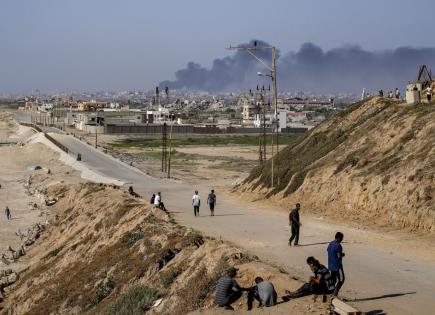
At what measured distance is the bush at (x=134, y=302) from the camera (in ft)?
55.3

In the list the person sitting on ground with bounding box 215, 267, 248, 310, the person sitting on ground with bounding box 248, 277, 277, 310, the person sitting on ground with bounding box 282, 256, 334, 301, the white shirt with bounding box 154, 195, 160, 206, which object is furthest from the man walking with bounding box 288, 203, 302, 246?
the white shirt with bounding box 154, 195, 160, 206

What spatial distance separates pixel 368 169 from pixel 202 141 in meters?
95.6

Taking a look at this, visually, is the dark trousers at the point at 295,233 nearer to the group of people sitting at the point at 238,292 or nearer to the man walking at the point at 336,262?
the group of people sitting at the point at 238,292

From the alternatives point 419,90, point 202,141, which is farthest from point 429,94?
point 202,141

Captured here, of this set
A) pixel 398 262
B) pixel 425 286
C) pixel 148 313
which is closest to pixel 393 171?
pixel 398 262

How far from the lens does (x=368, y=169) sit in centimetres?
2819

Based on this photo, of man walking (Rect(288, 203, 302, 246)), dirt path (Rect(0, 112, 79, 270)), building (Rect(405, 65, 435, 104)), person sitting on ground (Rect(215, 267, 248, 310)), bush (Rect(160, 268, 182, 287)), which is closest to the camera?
person sitting on ground (Rect(215, 267, 248, 310))

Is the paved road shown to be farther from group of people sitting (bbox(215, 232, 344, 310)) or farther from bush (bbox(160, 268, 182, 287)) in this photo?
bush (bbox(160, 268, 182, 287))

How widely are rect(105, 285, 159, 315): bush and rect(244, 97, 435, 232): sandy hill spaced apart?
9802 mm

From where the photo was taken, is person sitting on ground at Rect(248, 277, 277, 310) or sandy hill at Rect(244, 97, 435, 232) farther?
sandy hill at Rect(244, 97, 435, 232)

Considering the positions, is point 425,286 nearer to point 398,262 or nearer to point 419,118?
point 398,262

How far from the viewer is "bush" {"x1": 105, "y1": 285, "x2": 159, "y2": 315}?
1684cm

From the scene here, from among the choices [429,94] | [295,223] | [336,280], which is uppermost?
[429,94]

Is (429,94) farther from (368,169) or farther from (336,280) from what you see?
(336,280)
